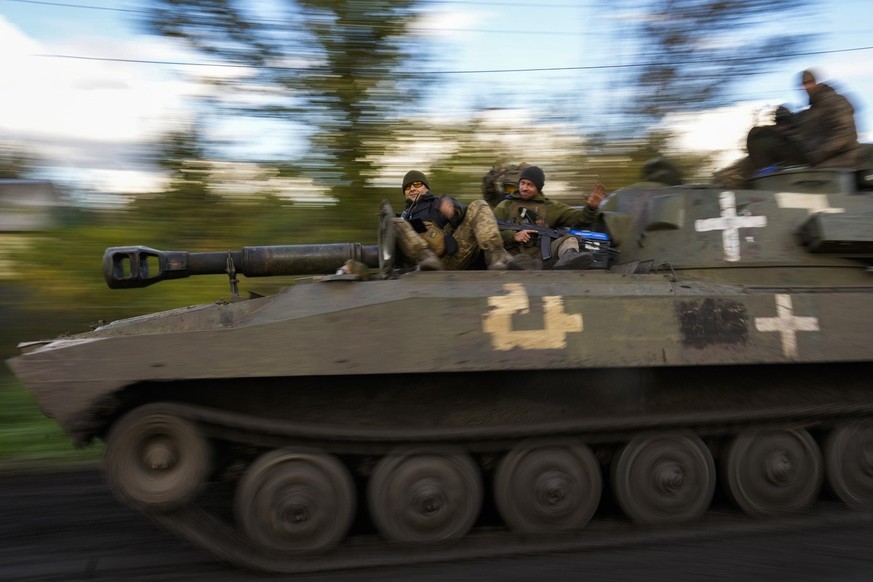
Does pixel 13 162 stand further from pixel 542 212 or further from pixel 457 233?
pixel 542 212

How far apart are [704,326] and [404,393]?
1.82m

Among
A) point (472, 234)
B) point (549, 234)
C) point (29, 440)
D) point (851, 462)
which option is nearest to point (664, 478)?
point (851, 462)

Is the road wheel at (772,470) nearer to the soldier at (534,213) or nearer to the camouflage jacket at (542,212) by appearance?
the soldier at (534,213)

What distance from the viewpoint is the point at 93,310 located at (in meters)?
10.9

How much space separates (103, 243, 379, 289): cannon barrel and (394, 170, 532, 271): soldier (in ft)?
1.06

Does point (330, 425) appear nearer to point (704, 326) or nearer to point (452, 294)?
point (452, 294)

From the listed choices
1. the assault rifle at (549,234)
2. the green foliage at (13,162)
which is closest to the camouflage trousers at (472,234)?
the assault rifle at (549,234)

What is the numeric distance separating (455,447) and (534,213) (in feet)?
7.15

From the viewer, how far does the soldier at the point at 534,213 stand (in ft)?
20.6

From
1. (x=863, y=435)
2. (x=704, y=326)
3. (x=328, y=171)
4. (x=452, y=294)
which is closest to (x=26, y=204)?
(x=328, y=171)

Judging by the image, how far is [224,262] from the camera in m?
5.88

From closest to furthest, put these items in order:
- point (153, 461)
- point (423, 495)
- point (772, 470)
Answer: point (153, 461), point (423, 495), point (772, 470)

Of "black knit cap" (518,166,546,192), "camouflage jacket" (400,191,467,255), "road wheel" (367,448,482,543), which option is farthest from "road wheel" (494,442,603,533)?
"black knit cap" (518,166,546,192)

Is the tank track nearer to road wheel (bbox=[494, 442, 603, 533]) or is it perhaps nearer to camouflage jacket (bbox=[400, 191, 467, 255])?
road wheel (bbox=[494, 442, 603, 533])
